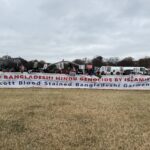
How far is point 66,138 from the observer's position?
852 centimetres

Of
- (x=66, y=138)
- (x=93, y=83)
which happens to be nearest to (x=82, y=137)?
(x=66, y=138)

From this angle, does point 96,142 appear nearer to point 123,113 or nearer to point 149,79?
point 123,113

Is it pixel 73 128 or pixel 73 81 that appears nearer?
pixel 73 128

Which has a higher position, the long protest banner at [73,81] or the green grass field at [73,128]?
the long protest banner at [73,81]

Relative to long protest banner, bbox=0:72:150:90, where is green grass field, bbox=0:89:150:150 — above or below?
below

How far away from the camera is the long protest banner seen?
91.5 ft

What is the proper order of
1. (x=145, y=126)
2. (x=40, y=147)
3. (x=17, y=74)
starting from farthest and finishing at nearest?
(x=17, y=74) → (x=145, y=126) → (x=40, y=147)

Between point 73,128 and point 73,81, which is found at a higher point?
point 73,81

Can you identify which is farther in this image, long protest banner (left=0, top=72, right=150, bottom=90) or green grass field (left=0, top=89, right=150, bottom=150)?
long protest banner (left=0, top=72, right=150, bottom=90)

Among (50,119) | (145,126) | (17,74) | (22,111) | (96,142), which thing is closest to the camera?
(96,142)

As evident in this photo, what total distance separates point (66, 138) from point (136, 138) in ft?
5.66

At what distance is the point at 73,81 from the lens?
28266mm

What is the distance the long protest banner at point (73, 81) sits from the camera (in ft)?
91.5

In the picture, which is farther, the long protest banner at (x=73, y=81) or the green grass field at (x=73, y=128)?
the long protest banner at (x=73, y=81)
